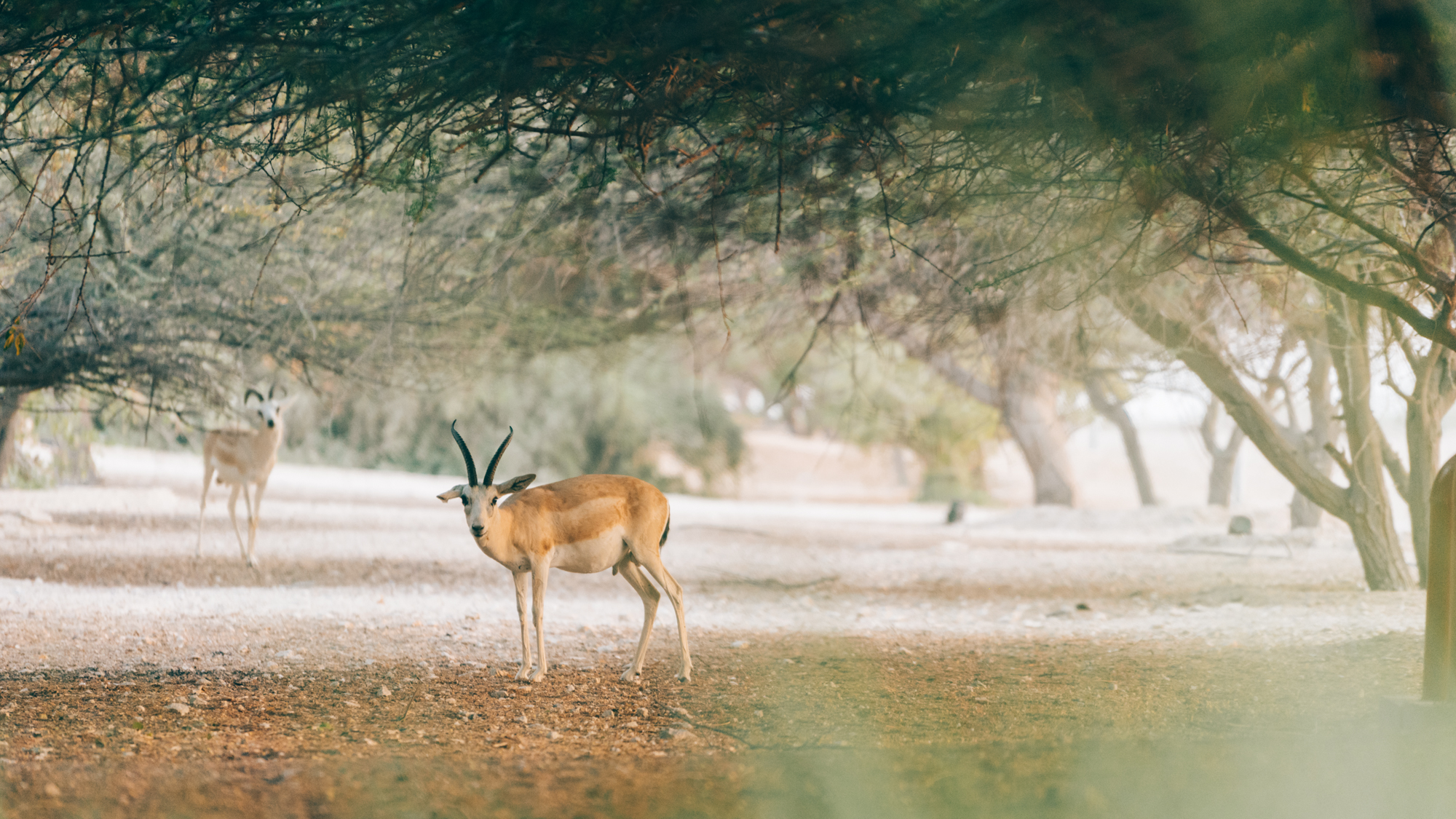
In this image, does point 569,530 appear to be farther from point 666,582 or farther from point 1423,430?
point 1423,430

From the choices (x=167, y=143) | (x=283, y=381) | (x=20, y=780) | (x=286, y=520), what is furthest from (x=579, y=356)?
(x=20, y=780)

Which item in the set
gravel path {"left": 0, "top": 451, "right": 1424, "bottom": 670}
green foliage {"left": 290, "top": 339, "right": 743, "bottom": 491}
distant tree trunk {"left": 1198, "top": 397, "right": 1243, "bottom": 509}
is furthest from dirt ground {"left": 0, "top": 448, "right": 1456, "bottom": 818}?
green foliage {"left": 290, "top": 339, "right": 743, "bottom": 491}

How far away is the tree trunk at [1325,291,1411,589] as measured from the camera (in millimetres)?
10617

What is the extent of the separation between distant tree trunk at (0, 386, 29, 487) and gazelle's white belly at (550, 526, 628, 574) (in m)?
7.31

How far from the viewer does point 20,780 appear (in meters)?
4.10

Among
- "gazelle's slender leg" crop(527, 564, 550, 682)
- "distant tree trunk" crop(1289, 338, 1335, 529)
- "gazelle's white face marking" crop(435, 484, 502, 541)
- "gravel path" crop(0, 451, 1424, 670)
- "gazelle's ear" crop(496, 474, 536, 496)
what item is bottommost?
"gravel path" crop(0, 451, 1424, 670)

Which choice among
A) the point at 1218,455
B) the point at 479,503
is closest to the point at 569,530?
the point at 479,503

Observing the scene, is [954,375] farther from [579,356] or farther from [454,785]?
[454,785]

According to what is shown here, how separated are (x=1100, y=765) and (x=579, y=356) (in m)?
14.9

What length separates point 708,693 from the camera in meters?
6.33

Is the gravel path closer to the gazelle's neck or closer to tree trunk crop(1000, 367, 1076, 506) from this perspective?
the gazelle's neck

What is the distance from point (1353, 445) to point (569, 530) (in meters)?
7.86

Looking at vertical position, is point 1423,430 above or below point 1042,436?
below

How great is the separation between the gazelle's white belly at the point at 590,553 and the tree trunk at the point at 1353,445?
604cm
